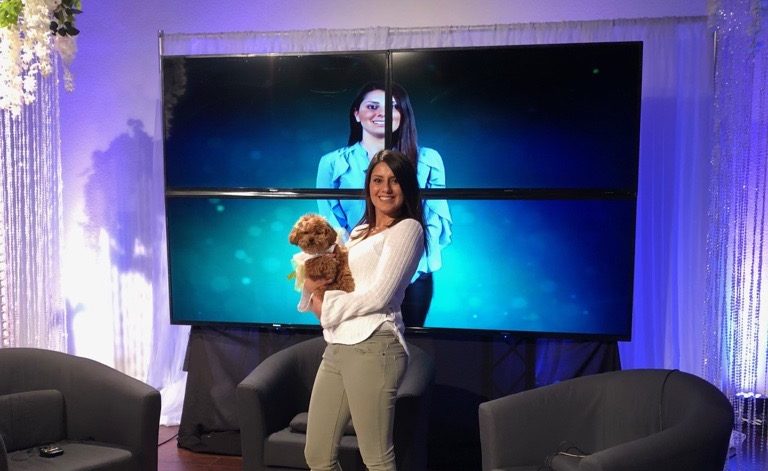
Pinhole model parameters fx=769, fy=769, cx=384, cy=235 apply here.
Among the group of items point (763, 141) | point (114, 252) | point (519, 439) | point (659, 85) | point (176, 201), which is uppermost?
point (659, 85)

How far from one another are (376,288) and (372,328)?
0.15 metres

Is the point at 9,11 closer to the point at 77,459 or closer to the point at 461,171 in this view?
the point at 77,459

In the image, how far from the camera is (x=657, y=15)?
16.0 ft

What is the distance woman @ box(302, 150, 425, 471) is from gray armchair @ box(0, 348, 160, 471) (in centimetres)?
105

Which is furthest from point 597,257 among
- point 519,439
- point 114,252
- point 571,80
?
point 114,252

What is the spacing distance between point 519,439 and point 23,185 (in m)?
3.55

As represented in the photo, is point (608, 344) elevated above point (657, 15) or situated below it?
below

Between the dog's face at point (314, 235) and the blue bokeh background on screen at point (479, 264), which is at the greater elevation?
the dog's face at point (314, 235)

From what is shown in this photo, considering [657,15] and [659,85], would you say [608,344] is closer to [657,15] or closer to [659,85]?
[659,85]

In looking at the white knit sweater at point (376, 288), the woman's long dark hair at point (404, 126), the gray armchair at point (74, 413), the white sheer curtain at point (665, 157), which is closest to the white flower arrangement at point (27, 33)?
the gray armchair at point (74, 413)

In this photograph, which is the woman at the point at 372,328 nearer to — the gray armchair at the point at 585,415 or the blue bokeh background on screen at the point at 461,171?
the gray armchair at the point at 585,415

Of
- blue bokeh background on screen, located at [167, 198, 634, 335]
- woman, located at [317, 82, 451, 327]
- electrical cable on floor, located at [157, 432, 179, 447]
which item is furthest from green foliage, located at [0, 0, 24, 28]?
electrical cable on floor, located at [157, 432, 179, 447]

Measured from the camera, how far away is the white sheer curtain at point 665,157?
4824mm

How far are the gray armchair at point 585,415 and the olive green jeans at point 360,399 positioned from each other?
A: 64cm
